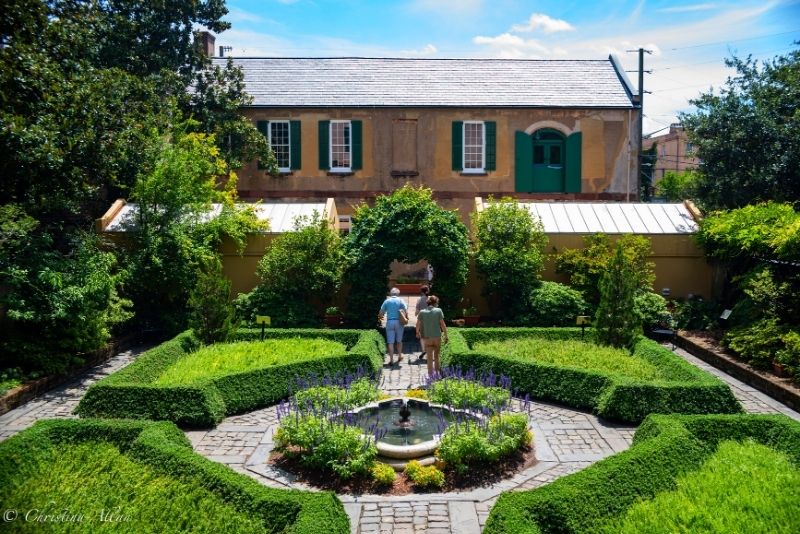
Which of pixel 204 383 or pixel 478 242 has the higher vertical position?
pixel 478 242

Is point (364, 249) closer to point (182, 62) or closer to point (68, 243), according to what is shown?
point (68, 243)

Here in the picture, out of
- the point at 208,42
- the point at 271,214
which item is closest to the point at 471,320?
the point at 271,214

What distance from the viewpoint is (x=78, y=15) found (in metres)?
14.7

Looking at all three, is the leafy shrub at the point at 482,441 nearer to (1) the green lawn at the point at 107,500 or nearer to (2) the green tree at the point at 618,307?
(1) the green lawn at the point at 107,500

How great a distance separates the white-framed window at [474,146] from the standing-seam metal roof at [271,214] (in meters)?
6.62

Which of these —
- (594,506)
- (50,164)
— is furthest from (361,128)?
(594,506)

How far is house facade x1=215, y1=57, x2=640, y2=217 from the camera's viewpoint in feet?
77.6

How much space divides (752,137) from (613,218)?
181 inches

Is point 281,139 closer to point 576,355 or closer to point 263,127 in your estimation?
point 263,127

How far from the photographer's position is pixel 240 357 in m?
12.2

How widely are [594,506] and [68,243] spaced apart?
44.2 feet

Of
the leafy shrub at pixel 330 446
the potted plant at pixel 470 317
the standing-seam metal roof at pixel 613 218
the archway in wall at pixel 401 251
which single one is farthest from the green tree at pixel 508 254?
the leafy shrub at pixel 330 446

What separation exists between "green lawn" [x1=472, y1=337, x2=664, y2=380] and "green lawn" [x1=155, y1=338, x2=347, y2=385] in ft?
10.4

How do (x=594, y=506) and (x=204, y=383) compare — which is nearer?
(x=594, y=506)
